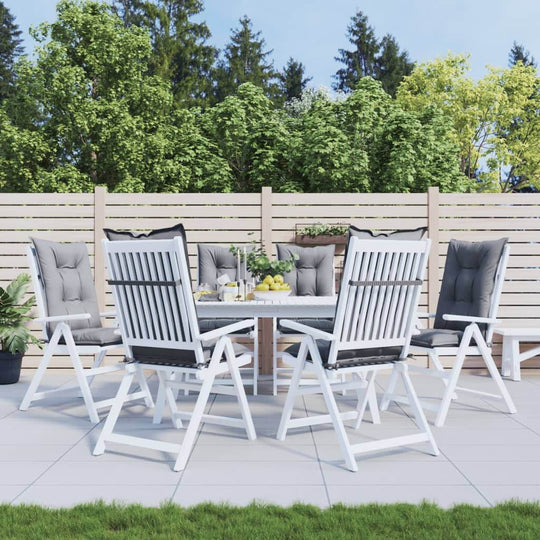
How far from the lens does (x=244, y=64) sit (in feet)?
80.3

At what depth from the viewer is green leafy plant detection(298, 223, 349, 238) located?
624 centimetres

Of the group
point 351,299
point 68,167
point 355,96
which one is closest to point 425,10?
point 355,96

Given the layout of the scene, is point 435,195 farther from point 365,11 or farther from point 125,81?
point 365,11

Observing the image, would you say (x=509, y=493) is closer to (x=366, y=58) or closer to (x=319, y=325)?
(x=319, y=325)

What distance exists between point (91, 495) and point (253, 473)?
73cm

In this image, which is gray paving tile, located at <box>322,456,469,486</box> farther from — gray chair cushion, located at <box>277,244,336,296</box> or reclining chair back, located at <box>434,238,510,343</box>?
gray chair cushion, located at <box>277,244,336,296</box>

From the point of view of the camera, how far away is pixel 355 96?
17.1 m

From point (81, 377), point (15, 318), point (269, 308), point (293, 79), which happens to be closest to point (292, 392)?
point (269, 308)

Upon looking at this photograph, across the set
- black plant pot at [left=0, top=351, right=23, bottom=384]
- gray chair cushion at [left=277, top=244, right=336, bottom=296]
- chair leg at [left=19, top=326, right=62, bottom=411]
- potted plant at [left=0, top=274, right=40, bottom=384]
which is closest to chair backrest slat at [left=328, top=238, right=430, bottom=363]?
chair leg at [left=19, top=326, right=62, bottom=411]

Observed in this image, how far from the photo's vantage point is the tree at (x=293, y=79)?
26500mm

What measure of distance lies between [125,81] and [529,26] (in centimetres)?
1896

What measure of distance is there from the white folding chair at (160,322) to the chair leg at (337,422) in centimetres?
54

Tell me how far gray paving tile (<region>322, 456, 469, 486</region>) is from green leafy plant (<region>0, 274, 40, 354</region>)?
3.31m

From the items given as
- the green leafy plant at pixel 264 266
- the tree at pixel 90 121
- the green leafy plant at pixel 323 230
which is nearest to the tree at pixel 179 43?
the tree at pixel 90 121
